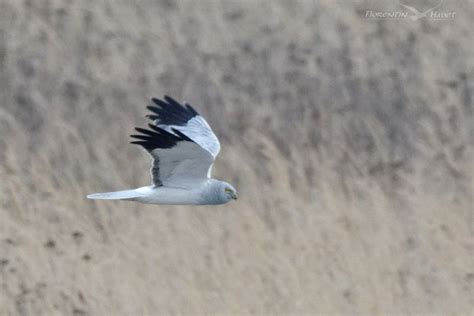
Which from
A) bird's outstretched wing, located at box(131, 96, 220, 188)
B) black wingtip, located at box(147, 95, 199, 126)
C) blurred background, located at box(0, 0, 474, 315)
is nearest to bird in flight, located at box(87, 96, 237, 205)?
bird's outstretched wing, located at box(131, 96, 220, 188)

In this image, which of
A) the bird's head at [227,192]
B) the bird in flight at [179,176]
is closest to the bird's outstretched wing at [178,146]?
the bird in flight at [179,176]

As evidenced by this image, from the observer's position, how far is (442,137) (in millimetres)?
12430

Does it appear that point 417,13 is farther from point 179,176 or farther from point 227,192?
point 179,176

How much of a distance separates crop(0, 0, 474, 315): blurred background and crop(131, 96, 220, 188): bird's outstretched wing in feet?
5.18

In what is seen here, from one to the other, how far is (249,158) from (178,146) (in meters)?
3.10

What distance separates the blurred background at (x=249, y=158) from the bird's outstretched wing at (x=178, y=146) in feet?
5.18

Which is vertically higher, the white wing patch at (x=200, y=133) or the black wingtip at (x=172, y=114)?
the black wingtip at (x=172, y=114)

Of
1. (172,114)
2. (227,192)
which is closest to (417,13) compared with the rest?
(172,114)

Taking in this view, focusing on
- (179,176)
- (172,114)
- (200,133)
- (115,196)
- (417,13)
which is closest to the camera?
(115,196)

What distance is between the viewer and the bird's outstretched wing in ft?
28.8

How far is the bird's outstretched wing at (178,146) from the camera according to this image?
8789 millimetres

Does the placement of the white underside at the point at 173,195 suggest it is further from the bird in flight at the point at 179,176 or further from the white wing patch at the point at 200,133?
the white wing patch at the point at 200,133

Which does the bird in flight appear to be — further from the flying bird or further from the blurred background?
the flying bird

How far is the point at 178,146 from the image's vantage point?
886cm
